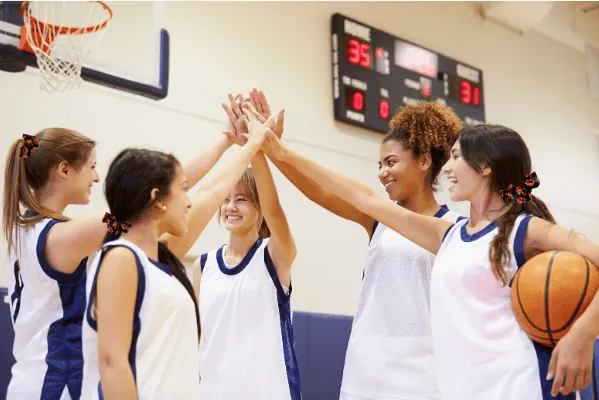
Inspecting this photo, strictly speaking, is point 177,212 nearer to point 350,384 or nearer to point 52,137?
point 52,137

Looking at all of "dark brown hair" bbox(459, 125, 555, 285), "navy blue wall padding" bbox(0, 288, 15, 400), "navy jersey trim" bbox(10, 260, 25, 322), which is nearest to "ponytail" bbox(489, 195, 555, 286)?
"dark brown hair" bbox(459, 125, 555, 285)

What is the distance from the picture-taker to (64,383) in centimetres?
250

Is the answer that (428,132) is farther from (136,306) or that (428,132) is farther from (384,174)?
(136,306)

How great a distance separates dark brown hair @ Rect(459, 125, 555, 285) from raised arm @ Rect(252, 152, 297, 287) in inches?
37.8

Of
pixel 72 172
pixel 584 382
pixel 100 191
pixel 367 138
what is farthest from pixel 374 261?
pixel 367 138

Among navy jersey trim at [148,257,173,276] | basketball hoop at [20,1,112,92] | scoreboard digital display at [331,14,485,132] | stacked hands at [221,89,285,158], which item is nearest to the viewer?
navy jersey trim at [148,257,173,276]

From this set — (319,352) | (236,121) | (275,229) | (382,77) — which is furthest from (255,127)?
(382,77)

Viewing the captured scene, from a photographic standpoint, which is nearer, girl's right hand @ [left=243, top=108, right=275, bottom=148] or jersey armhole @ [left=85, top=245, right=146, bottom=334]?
jersey armhole @ [left=85, top=245, right=146, bottom=334]

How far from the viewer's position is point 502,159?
2.67m

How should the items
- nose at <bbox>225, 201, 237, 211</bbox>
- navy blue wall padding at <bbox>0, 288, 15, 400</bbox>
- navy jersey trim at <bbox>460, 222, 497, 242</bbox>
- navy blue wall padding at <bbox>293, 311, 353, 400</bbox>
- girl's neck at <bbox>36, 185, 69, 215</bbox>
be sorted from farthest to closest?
navy blue wall padding at <bbox>293, 311, 353, 400</bbox> → navy blue wall padding at <bbox>0, 288, 15, 400</bbox> → nose at <bbox>225, 201, 237, 211</bbox> → girl's neck at <bbox>36, 185, 69, 215</bbox> → navy jersey trim at <bbox>460, 222, 497, 242</bbox>

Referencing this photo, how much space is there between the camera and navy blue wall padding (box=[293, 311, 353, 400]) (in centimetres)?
542

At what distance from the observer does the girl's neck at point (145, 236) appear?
2254mm

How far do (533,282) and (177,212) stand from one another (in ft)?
3.79

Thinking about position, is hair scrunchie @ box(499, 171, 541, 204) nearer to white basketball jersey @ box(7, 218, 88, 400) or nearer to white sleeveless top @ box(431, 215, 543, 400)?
white sleeveless top @ box(431, 215, 543, 400)
